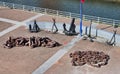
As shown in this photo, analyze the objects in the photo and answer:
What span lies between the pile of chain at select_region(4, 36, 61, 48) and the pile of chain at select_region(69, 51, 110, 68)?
303 centimetres

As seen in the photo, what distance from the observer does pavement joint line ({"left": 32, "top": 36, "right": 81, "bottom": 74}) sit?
22.1 meters

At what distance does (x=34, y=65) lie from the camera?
22750mm

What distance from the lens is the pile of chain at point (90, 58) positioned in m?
22.5

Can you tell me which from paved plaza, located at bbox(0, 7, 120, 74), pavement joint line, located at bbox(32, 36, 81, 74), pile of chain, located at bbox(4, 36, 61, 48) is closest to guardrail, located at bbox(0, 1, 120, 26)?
paved plaza, located at bbox(0, 7, 120, 74)

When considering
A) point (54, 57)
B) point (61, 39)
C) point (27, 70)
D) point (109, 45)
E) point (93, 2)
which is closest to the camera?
point (27, 70)

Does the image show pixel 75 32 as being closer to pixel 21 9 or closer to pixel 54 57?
pixel 54 57

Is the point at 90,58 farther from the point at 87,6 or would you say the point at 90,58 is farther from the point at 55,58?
the point at 87,6

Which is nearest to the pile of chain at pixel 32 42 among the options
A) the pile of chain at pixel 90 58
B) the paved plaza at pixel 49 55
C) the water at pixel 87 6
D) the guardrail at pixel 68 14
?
the paved plaza at pixel 49 55

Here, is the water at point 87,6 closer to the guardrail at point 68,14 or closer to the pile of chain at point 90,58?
the guardrail at point 68,14

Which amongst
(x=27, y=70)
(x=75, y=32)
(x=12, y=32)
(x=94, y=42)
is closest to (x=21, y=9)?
(x=12, y=32)

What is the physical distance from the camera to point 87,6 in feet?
178

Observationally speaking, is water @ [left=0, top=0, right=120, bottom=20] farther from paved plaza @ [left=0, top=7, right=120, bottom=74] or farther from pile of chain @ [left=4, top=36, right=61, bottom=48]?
pile of chain @ [left=4, top=36, right=61, bottom=48]

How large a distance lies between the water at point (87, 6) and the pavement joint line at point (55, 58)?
74.7 ft

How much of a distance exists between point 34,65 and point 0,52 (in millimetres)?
4334
